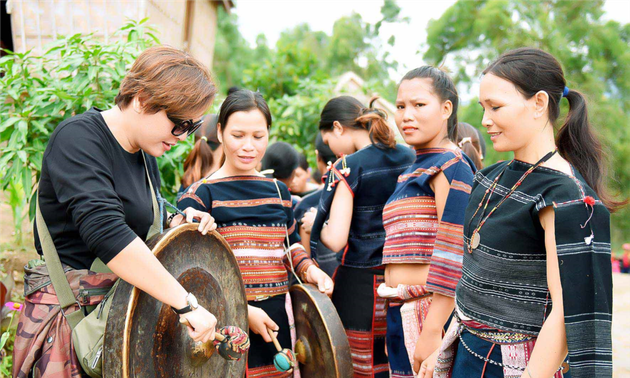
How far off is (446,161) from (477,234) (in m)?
0.66

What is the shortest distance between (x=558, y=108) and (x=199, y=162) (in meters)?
2.46

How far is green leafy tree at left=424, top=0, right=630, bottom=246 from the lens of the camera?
15273 millimetres

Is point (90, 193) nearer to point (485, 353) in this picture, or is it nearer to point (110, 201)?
point (110, 201)

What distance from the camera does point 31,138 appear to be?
328cm

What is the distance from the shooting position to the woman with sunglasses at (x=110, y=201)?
64.6 inches

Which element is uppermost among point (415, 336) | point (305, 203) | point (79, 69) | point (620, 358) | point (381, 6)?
point (381, 6)

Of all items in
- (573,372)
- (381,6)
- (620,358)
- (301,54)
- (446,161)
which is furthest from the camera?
(381,6)

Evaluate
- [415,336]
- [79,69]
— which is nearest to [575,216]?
[415,336]

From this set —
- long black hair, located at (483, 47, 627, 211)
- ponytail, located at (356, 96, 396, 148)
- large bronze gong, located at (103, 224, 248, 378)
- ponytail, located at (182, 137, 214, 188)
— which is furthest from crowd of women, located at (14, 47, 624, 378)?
ponytail, located at (182, 137, 214, 188)

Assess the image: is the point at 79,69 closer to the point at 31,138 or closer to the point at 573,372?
the point at 31,138

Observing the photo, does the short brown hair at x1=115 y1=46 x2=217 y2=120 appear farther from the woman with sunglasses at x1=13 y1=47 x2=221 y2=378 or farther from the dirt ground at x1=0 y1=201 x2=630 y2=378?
the dirt ground at x1=0 y1=201 x2=630 y2=378

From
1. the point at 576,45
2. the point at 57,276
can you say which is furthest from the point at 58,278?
the point at 576,45

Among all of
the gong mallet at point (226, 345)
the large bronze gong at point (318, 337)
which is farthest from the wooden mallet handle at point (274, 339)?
the gong mallet at point (226, 345)

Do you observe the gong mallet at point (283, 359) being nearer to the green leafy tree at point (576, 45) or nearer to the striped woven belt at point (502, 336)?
the striped woven belt at point (502, 336)
